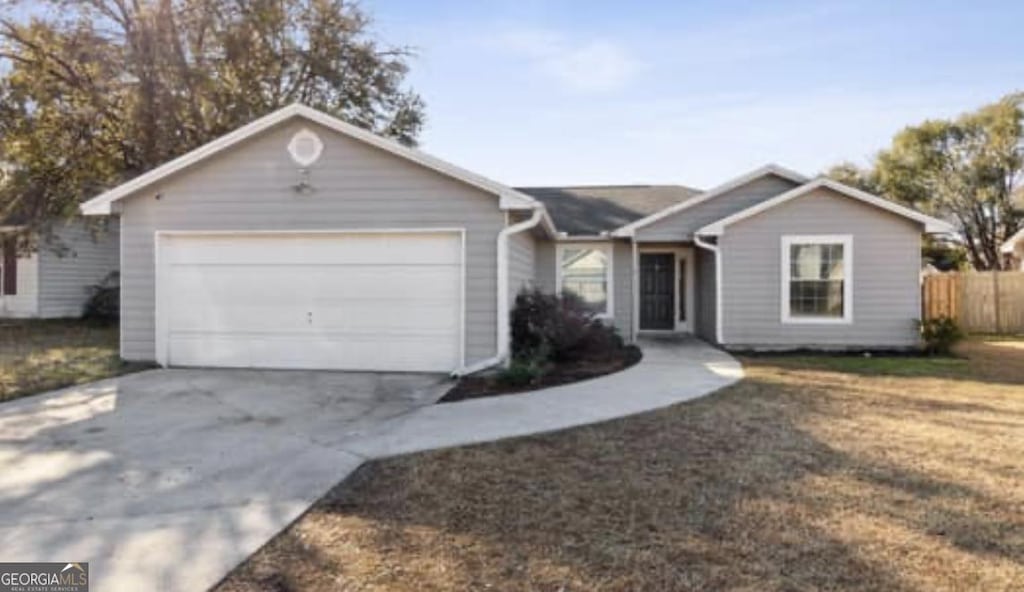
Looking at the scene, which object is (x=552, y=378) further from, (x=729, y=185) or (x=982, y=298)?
(x=982, y=298)

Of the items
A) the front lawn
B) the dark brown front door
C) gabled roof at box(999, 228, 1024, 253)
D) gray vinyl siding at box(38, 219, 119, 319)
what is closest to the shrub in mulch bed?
the dark brown front door

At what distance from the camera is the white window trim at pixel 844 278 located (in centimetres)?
1295

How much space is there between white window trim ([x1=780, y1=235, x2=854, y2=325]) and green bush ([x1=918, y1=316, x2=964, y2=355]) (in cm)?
137

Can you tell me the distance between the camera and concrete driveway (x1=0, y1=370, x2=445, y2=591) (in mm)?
3713

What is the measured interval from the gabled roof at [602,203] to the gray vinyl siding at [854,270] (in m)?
3.62

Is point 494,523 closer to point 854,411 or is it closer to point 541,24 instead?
point 854,411

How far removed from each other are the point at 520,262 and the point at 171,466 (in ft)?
24.5

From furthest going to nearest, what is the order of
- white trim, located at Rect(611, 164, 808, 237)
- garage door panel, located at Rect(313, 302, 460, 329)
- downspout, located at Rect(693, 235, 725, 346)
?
white trim, located at Rect(611, 164, 808, 237) → downspout, located at Rect(693, 235, 725, 346) → garage door panel, located at Rect(313, 302, 460, 329)

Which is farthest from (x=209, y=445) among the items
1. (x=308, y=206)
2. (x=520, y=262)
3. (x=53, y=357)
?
Result: (x=53, y=357)

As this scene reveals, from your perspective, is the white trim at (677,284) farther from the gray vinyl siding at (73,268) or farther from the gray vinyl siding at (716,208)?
the gray vinyl siding at (73,268)

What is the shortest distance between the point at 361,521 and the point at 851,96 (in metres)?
17.0

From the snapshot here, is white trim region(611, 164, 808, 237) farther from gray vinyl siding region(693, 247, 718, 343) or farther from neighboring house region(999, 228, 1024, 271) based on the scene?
neighboring house region(999, 228, 1024, 271)

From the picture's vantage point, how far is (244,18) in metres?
16.8

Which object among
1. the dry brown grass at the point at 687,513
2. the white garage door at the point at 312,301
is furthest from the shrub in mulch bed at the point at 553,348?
the dry brown grass at the point at 687,513
